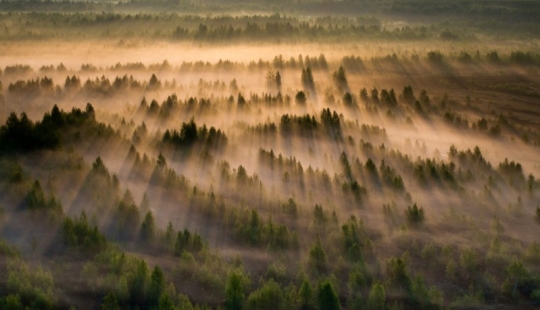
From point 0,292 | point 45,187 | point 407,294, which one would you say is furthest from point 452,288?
point 45,187

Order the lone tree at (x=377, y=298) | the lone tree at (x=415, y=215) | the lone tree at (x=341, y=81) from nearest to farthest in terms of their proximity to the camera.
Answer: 1. the lone tree at (x=377, y=298)
2. the lone tree at (x=415, y=215)
3. the lone tree at (x=341, y=81)

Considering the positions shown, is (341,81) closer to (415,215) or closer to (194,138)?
(194,138)

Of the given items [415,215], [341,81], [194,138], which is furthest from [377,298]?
[341,81]

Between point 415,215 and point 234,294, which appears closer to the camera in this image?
point 234,294

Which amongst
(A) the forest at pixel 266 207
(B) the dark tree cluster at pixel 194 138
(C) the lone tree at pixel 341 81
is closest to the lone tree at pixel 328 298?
(A) the forest at pixel 266 207

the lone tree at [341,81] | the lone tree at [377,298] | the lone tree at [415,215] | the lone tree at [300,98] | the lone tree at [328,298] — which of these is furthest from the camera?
the lone tree at [341,81]

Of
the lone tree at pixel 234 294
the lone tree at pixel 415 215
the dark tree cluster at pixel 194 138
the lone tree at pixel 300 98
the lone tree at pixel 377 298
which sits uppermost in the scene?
the lone tree at pixel 300 98

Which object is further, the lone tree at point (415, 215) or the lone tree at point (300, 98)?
the lone tree at point (300, 98)

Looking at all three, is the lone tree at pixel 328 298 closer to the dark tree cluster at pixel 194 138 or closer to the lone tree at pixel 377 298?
the lone tree at pixel 377 298
